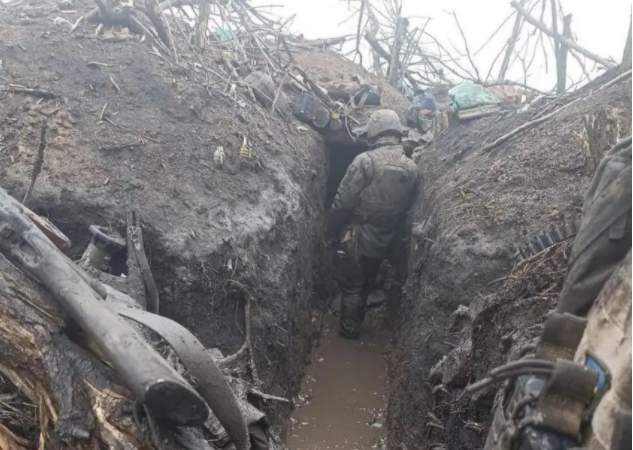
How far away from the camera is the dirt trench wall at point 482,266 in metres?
3.19

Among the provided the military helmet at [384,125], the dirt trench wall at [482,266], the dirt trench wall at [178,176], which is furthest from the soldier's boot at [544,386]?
the military helmet at [384,125]

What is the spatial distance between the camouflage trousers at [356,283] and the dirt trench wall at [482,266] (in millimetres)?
1156

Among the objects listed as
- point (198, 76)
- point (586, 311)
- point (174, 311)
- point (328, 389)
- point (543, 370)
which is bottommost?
point (328, 389)

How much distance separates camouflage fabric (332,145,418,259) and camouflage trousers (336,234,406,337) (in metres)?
0.15

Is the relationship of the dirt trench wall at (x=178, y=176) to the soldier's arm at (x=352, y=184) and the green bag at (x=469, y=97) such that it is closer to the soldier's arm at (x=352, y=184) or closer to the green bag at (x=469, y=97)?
the soldier's arm at (x=352, y=184)

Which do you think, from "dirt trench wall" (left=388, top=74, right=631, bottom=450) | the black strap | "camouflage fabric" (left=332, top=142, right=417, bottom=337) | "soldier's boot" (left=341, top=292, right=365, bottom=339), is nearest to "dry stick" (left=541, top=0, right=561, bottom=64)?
"dirt trench wall" (left=388, top=74, right=631, bottom=450)

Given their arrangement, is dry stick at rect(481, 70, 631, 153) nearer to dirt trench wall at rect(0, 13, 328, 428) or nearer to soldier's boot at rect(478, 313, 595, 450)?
dirt trench wall at rect(0, 13, 328, 428)

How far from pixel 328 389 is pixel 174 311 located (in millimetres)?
2214

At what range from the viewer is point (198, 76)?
6.05 metres

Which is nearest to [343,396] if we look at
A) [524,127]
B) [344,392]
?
[344,392]

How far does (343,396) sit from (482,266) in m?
2.25

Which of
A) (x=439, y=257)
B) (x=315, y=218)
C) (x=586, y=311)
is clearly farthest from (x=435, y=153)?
(x=586, y=311)

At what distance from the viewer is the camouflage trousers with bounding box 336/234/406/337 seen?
679 cm

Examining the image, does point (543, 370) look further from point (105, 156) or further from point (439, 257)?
point (105, 156)
